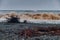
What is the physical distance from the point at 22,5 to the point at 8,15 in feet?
1.09

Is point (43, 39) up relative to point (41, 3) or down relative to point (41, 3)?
down

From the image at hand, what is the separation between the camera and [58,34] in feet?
7.54

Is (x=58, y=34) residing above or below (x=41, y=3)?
below

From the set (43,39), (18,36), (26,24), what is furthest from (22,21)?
(43,39)

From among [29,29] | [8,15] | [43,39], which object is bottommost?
[43,39]

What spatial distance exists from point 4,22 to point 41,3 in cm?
80

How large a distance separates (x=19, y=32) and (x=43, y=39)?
40 cm

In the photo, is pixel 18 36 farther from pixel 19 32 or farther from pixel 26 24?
pixel 26 24

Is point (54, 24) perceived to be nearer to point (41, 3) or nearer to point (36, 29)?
point (36, 29)

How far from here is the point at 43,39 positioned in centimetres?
226

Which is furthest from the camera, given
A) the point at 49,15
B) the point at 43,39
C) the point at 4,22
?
the point at 49,15

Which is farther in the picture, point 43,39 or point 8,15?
point 8,15

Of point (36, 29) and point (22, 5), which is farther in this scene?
point (22, 5)

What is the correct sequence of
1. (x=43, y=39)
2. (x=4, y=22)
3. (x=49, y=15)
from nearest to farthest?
1. (x=43, y=39)
2. (x=4, y=22)
3. (x=49, y=15)
